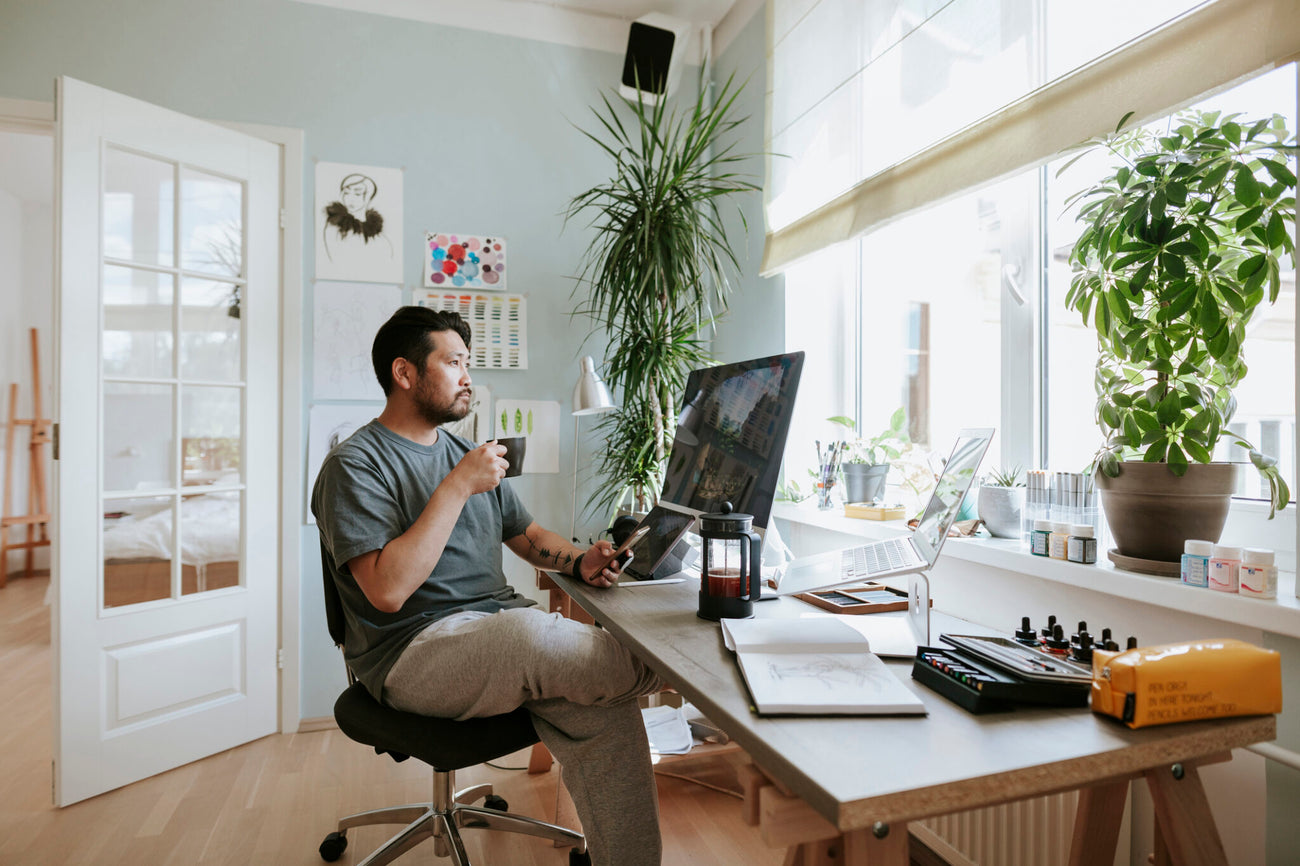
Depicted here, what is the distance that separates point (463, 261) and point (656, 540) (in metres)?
1.75

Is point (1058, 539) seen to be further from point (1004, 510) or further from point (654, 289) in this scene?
point (654, 289)

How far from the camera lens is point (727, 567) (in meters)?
1.30

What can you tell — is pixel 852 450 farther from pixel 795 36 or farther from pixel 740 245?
pixel 795 36

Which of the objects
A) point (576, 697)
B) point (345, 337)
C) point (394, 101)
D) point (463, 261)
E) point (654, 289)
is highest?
point (394, 101)

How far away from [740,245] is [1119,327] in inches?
77.2

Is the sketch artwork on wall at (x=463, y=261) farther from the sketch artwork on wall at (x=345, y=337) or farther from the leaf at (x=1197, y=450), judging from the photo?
the leaf at (x=1197, y=450)

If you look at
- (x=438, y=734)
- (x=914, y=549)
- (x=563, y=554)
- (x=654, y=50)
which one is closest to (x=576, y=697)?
(x=438, y=734)

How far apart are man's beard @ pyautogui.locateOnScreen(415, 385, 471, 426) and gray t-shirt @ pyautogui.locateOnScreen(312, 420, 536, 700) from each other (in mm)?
74

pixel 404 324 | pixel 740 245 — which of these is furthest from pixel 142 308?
pixel 740 245

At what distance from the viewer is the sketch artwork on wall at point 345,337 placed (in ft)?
9.27

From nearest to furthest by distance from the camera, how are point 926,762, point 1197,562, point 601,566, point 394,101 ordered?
point 926,762, point 1197,562, point 601,566, point 394,101

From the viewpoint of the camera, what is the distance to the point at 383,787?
90.6 inches

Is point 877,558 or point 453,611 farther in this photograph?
point 453,611

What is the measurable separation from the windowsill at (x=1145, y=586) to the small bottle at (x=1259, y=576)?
0.04ft
